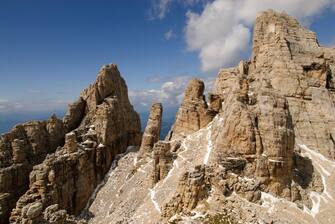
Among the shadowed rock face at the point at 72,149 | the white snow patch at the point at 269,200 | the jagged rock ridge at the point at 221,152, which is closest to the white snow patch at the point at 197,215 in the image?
the jagged rock ridge at the point at 221,152

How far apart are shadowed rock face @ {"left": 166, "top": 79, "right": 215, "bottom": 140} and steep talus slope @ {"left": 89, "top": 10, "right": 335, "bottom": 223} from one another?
28 centimetres

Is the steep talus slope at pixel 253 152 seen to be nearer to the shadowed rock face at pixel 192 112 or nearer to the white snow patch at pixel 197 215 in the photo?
the white snow patch at pixel 197 215

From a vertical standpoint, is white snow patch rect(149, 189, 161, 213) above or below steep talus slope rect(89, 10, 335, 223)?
below

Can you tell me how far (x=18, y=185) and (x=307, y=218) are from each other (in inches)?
2804

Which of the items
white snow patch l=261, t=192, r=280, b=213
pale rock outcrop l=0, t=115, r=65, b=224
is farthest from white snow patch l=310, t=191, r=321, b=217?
pale rock outcrop l=0, t=115, r=65, b=224

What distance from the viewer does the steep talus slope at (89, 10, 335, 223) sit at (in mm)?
49938

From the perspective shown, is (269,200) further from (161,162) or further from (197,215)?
(161,162)

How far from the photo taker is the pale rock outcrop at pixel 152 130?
9189 cm

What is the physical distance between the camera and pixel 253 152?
5791cm

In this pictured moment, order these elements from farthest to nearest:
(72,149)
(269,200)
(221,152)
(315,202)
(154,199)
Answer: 1. (72,149)
2. (154,199)
3. (315,202)
4. (221,152)
5. (269,200)

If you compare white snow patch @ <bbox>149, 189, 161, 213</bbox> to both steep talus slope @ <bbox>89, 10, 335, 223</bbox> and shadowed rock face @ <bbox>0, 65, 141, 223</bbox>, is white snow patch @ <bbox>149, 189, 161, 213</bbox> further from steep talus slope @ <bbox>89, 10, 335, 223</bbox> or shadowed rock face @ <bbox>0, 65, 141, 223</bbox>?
shadowed rock face @ <bbox>0, 65, 141, 223</bbox>

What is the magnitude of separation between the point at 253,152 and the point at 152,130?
132 ft

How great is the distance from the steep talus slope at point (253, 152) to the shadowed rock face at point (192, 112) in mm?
277

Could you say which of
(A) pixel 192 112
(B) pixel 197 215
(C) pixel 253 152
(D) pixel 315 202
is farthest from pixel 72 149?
(D) pixel 315 202
